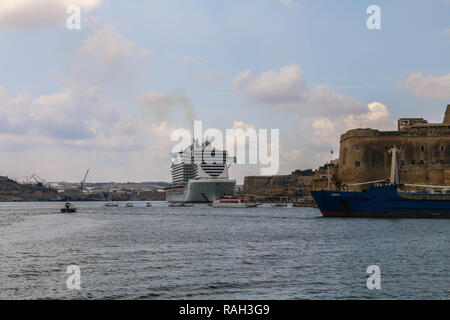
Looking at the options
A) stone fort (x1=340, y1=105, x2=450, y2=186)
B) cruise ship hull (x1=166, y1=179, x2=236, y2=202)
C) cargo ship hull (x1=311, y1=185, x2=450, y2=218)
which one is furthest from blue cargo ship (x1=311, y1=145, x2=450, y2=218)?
cruise ship hull (x1=166, y1=179, x2=236, y2=202)

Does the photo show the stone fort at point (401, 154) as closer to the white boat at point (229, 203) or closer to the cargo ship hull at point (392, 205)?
the cargo ship hull at point (392, 205)

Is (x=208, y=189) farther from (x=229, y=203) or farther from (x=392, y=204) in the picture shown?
(x=392, y=204)

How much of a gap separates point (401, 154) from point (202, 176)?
190ft

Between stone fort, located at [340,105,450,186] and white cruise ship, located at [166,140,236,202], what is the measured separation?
146 feet

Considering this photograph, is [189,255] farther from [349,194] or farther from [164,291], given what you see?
[349,194]

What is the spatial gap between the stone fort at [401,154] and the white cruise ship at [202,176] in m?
44.4

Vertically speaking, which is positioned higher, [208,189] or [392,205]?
[208,189]

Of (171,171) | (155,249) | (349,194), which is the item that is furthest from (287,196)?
(155,249)

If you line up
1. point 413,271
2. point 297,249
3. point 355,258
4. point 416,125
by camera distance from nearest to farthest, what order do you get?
1. point 413,271
2. point 355,258
3. point 297,249
4. point 416,125

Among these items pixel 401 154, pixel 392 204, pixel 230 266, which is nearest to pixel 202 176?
pixel 401 154

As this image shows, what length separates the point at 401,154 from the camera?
286 ft

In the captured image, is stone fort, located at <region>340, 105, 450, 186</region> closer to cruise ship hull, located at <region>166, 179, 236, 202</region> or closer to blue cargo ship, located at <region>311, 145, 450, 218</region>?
blue cargo ship, located at <region>311, 145, 450, 218</region>

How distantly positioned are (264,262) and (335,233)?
1626 centimetres

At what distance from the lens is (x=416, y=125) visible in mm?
91562
